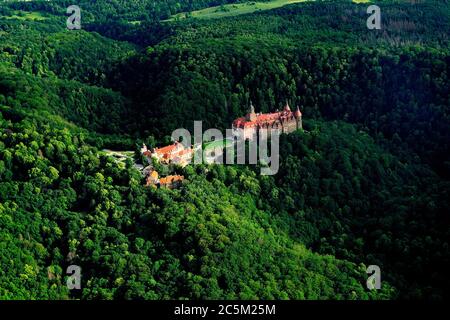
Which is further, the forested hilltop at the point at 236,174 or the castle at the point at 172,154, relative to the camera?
the castle at the point at 172,154

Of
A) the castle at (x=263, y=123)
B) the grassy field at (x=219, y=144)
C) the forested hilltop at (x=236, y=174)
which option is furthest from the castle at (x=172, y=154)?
the castle at (x=263, y=123)

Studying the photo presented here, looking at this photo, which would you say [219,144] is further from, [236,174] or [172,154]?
[172,154]

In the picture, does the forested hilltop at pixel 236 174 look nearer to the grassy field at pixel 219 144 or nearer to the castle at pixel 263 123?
the castle at pixel 263 123

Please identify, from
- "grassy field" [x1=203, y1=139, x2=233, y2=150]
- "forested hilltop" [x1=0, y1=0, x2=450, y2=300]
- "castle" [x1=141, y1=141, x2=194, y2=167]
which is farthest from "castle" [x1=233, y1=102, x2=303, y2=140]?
"castle" [x1=141, y1=141, x2=194, y2=167]

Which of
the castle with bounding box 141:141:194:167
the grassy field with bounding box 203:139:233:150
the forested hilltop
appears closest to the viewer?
the forested hilltop

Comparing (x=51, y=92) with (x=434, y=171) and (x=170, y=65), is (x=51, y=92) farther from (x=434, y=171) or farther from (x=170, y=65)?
(x=434, y=171)

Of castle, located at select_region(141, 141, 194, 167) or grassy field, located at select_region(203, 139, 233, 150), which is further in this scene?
grassy field, located at select_region(203, 139, 233, 150)

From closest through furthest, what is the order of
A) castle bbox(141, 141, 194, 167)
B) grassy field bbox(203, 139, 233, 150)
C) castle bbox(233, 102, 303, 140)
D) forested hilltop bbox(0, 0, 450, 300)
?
forested hilltop bbox(0, 0, 450, 300) → castle bbox(141, 141, 194, 167) → grassy field bbox(203, 139, 233, 150) → castle bbox(233, 102, 303, 140)

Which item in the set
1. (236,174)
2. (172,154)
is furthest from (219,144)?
(172,154)

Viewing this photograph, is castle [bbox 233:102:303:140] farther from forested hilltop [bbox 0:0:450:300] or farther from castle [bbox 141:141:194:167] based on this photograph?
castle [bbox 141:141:194:167]
